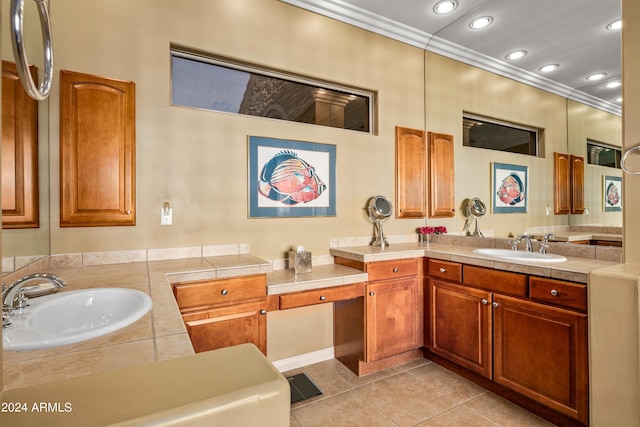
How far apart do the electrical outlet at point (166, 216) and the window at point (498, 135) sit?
2.58m

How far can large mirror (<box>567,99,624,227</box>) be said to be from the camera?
1.89 m

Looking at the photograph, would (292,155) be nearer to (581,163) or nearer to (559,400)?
(581,163)

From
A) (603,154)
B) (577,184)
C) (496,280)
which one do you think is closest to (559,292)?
(496,280)

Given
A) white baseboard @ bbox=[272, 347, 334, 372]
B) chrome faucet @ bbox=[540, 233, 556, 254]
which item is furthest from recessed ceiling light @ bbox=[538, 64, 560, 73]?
white baseboard @ bbox=[272, 347, 334, 372]

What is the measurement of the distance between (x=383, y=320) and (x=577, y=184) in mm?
1621

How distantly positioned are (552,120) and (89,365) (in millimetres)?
2838

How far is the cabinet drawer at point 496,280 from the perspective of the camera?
209 centimetres

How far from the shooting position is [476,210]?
2918 millimetres

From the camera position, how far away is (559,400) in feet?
6.17

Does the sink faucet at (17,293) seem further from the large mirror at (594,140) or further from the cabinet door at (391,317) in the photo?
the large mirror at (594,140)

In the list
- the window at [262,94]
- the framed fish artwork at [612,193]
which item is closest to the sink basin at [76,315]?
the window at [262,94]

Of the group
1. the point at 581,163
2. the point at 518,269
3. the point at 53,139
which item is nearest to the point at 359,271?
the point at 518,269

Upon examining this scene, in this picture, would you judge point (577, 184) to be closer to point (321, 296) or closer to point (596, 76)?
point (596, 76)

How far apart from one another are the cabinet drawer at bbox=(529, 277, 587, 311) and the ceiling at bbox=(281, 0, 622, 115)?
3.34 feet
